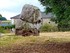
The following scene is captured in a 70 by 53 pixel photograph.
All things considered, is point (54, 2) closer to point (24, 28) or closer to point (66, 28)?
point (24, 28)

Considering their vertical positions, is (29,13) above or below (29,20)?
above

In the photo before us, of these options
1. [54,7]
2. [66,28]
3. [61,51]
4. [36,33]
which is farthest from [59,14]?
[66,28]

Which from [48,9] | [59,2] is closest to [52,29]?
[48,9]

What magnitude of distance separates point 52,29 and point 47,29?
2.49 feet

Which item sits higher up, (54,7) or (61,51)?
(54,7)

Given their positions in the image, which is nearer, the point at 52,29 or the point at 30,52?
the point at 30,52

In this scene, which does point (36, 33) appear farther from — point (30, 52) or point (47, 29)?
point (47, 29)

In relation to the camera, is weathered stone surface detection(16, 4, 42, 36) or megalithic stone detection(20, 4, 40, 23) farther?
megalithic stone detection(20, 4, 40, 23)

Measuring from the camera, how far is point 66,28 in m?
43.6

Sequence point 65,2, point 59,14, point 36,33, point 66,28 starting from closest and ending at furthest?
point 65,2
point 59,14
point 36,33
point 66,28

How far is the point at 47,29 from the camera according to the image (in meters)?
45.3

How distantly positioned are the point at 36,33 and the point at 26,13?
1.92 meters

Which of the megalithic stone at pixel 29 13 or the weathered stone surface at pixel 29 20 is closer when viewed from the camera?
the weathered stone surface at pixel 29 20

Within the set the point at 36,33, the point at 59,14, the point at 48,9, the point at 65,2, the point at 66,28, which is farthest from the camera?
the point at 66,28
